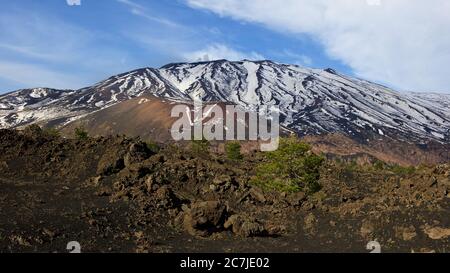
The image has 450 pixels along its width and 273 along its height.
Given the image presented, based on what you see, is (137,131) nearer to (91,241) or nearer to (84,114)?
(84,114)

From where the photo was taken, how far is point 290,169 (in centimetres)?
2939

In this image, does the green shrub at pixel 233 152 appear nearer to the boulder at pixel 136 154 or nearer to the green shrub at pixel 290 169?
the boulder at pixel 136 154

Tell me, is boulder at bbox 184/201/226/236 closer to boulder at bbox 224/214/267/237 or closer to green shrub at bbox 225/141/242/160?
boulder at bbox 224/214/267/237

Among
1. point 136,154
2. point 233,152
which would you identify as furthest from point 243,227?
point 233,152

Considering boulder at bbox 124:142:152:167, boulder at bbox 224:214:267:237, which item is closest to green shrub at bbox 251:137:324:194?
boulder at bbox 124:142:152:167

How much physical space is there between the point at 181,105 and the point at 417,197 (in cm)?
17111

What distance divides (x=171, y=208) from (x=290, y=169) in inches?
329

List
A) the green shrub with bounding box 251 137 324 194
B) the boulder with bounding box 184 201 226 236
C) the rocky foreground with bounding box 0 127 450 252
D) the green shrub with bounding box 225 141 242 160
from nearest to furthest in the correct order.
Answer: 1. the rocky foreground with bounding box 0 127 450 252
2. the boulder with bounding box 184 201 226 236
3. the green shrub with bounding box 251 137 324 194
4. the green shrub with bounding box 225 141 242 160

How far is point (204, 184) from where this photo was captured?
2989 centimetres

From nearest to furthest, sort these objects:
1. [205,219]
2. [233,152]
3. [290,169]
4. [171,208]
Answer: [205,219]
[171,208]
[290,169]
[233,152]

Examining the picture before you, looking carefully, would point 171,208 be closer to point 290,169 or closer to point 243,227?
point 243,227

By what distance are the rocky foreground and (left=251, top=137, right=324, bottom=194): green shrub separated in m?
0.53

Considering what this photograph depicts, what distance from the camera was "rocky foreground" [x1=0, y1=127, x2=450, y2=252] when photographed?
19250 mm
